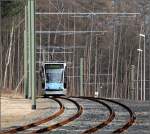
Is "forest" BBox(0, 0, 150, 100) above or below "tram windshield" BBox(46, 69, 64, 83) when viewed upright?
above

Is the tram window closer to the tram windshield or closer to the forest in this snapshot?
the tram windshield

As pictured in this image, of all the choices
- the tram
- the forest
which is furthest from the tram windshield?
the forest

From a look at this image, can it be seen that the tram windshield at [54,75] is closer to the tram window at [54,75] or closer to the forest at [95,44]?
the tram window at [54,75]

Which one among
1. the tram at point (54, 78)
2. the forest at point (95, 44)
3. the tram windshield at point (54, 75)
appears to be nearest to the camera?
the tram at point (54, 78)

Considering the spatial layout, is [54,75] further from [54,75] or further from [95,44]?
[95,44]

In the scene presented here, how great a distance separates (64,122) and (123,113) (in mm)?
4964

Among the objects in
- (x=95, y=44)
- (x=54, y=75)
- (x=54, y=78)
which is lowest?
(x=54, y=78)

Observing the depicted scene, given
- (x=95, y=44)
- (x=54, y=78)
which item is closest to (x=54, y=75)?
(x=54, y=78)

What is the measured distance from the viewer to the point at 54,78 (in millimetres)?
47000

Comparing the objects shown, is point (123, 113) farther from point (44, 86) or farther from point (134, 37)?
point (134, 37)

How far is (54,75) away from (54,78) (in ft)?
0.72

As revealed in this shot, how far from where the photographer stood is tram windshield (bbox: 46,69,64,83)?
46750mm

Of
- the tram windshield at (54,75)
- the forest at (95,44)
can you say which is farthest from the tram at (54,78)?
the forest at (95,44)

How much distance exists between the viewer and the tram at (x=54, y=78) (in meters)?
46.5
